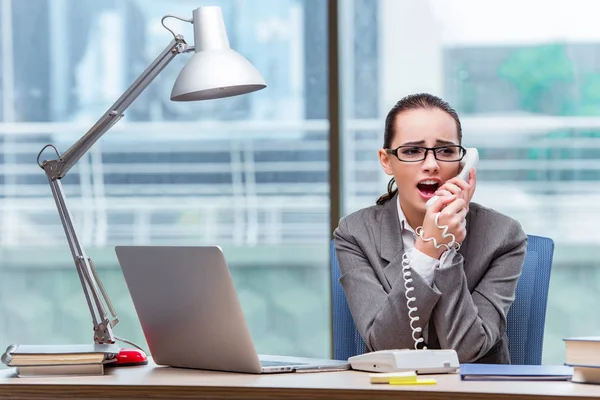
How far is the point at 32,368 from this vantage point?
68.7 inches

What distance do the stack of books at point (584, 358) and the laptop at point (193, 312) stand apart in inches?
16.8

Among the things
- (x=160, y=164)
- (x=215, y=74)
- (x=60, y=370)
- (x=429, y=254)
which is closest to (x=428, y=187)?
(x=429, y=254)

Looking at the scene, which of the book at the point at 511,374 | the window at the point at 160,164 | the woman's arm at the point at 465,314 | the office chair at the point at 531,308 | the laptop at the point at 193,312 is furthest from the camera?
the window at the point at 160,164

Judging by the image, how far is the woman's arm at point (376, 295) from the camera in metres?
1.94

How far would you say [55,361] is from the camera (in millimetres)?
1752

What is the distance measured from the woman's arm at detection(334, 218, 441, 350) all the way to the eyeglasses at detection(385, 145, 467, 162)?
0.21 meters

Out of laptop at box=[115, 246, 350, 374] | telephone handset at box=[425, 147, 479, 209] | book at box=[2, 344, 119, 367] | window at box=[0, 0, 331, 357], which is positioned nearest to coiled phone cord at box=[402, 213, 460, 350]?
telephone handset at box=[425, 147, 479, 209]

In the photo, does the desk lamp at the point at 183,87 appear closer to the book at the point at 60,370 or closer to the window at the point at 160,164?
the book at the point at 60,370

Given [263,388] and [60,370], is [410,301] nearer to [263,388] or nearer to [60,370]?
[263,388]

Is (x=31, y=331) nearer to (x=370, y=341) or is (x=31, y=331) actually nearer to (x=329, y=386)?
(x=370, y=341)

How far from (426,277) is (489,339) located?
7.0 inches

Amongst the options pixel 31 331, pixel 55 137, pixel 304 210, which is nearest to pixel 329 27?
pixel 304 210

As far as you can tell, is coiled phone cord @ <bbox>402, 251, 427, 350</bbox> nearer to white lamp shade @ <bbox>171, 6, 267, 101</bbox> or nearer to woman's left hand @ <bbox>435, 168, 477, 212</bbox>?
woman's left hand @ <bbox>435, 168, 477, 212</bbox>

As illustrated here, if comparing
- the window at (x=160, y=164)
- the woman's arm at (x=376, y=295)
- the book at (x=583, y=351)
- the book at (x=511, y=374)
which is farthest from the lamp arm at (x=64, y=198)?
the window at (x=160, y=164)
